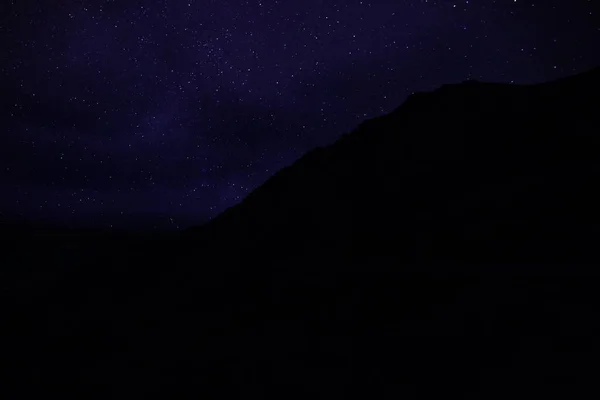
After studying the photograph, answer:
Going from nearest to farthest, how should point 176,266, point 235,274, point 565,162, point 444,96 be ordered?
1. point 565,162
2. point 235,274
3. point 176,266
4. point 444,96

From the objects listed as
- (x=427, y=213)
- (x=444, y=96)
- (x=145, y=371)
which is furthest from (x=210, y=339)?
(x=444, y=96)

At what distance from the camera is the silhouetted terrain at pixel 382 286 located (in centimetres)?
480

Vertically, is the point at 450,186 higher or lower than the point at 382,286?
higher

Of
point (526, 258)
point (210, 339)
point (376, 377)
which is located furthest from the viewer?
point (210, 339)

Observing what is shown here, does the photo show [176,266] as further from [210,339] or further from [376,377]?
[376,377]

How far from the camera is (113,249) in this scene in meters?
33.6

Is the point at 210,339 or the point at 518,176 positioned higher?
the point at 518,176

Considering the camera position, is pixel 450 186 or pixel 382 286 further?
pixel 450 186

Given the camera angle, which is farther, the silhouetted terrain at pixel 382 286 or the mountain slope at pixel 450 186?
the mountain slope at pixel 450 186

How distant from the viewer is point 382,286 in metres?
7.71

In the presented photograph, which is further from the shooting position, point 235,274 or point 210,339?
point 235,274

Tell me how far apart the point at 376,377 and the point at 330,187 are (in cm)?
2090

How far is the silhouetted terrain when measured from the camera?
189 inches

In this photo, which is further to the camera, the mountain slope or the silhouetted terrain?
the mountain slope
